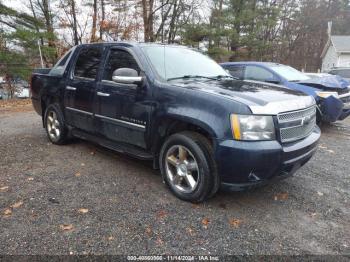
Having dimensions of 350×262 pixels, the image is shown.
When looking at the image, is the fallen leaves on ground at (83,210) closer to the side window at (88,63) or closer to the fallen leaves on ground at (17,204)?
the fallen leaves on ground at (17,204)

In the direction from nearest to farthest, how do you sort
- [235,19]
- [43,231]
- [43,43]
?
[43,231] → [43,43] → [235,19]

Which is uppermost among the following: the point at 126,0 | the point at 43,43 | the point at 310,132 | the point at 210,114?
the point at 126,0

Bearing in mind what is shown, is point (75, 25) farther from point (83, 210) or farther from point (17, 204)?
point (83, 210)

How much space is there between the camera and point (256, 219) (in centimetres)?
314

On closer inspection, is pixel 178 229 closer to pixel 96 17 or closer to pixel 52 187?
pixel 52 187

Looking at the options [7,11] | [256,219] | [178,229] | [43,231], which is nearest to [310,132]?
[256,219]

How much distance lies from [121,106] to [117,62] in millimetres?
697

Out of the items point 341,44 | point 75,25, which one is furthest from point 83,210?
point 341,44

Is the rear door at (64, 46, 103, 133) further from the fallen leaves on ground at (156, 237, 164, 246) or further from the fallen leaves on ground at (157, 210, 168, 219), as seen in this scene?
the fallen leaves on ground at (156, 237, 164, 246)

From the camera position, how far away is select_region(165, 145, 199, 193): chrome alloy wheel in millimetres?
3389

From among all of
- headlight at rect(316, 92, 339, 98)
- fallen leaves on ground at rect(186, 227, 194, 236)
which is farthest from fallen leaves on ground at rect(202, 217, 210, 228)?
headlight at rect(316, 92, 339, 98)

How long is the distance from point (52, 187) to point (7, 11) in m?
15.3

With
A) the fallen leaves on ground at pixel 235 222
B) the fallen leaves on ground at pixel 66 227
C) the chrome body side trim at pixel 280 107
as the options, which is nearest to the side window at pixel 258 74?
the chrome body side trim at pixel 280 107

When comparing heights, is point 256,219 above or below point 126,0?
below
